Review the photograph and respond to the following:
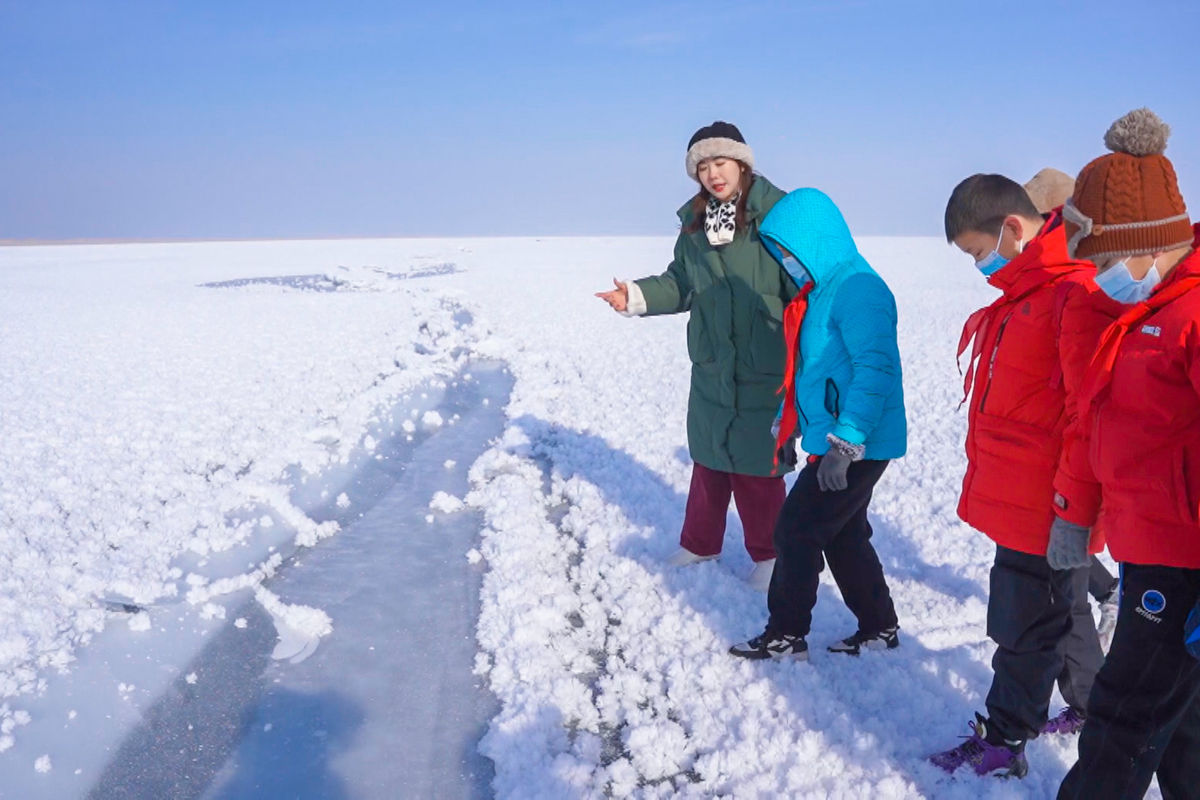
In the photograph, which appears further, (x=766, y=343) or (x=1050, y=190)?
(x=766, y=343)

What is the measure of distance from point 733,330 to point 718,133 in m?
0.78

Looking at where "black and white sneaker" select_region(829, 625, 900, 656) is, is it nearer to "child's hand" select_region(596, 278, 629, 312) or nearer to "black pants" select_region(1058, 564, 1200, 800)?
"black pants" select_region(1058, 564, 1200, 800)

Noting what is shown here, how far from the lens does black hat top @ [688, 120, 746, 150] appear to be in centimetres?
312

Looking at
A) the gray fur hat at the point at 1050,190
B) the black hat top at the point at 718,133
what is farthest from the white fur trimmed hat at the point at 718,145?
the gray fur hat at the point at 1050,190

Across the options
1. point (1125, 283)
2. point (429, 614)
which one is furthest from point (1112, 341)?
point (429, 614)

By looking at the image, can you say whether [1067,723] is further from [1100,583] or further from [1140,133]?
[1140,133]

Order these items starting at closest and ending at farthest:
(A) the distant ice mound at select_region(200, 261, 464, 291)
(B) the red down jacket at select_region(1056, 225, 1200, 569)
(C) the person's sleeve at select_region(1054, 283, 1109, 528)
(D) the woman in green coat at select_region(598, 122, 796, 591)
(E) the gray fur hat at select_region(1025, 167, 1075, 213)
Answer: (B) the red down jacket at select_region(1056, 225, 1200, 569) < (C) the person's sleeve at select_region(1054, 283, 1109, 528) < (E) the gray fur hat at select_region(1025, 167, 1075, 213) < (D) the woman in green coat at select_region(598, 122, 796, 591) < (A) the distant ice mound at select_region(200, 261, 464, 291)

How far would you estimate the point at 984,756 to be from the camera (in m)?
2.27

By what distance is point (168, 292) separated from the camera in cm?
2169

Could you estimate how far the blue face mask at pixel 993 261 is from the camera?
219 cm

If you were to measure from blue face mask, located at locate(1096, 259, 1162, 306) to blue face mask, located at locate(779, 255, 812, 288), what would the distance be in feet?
3.34

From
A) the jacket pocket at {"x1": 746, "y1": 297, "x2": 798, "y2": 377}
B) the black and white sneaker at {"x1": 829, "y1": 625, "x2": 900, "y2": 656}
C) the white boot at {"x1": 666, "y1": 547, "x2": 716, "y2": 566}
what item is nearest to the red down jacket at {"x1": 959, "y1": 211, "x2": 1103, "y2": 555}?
the black and white sneaker at {"x1": 829, "y1": 625, "x2": 900, "y2": 656}

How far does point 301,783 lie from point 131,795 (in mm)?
518

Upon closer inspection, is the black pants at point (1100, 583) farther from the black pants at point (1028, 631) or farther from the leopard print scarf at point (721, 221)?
the leopard print scarf at point (721, 221)
